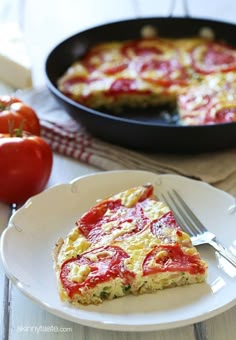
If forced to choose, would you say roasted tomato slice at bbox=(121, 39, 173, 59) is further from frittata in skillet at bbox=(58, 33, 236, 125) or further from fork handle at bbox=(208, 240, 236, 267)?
fork handle at bbox=(208, 240, 236, 267)

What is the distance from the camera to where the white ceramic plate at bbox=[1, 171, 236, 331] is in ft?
4.75

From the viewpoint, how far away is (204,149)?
2.12 m

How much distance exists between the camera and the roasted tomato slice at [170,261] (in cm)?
152

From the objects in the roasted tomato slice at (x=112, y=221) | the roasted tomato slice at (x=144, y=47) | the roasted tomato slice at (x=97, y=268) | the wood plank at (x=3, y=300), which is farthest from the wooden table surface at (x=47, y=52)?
Answer: the roasted tomato slice at (x=144, y=47)

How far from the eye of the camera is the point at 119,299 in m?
1.51

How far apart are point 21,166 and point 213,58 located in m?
1.12

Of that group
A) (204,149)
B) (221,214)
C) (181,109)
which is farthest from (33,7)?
(221,214)

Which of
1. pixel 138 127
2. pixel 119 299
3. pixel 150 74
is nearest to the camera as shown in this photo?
pixel 119 299

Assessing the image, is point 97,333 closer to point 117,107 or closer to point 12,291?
point 12,291

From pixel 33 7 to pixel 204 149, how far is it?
1.59 metres

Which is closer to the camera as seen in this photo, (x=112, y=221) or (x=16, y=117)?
(x=112, y=221)

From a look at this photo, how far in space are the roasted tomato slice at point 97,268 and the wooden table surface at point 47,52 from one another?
108 mm

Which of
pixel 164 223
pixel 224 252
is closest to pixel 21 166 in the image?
pixel 164 223

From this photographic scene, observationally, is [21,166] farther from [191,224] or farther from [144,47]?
[144,47]
